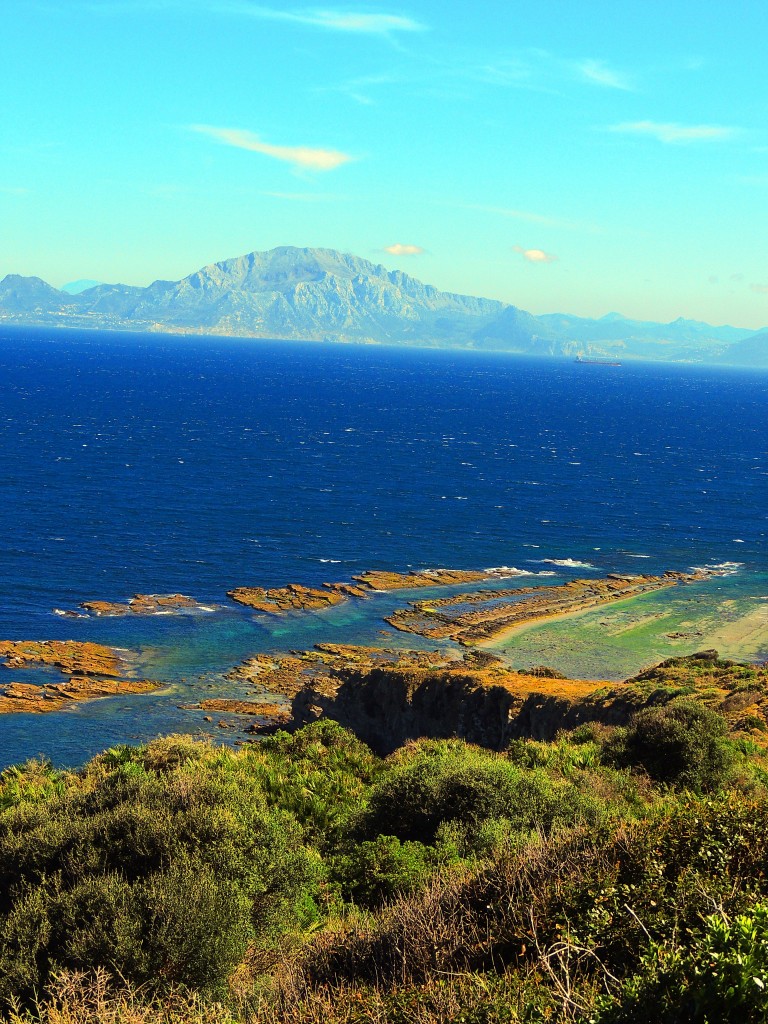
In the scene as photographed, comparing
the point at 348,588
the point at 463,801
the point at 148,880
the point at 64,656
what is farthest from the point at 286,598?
the point at 148,880

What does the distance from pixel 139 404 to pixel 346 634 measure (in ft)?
439

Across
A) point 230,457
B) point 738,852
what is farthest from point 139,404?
point 738,852

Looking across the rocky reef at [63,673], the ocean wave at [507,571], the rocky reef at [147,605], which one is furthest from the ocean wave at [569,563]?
the rocky reef at [63,673]

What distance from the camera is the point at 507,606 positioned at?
246ft

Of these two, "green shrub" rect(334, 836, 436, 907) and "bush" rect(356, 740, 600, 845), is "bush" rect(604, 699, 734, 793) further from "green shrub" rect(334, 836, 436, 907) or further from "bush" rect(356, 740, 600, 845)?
"green shrub" rect(334, 836, 436, 907)

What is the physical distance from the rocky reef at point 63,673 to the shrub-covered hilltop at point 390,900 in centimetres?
2883

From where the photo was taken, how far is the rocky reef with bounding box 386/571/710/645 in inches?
2729

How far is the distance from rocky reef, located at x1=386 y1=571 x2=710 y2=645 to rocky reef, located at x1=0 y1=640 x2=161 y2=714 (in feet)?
72.3

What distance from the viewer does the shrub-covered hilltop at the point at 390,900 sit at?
36.7 ft

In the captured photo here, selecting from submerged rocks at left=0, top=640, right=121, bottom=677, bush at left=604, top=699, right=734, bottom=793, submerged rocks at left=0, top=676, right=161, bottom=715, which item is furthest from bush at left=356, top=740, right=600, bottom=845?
submerged rocks at left=0, top=640, right=121, bottom=677

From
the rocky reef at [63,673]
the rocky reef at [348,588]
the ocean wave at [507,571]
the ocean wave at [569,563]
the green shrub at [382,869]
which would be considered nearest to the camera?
the green shrub at [382,869]

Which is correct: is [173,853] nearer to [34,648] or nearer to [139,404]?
[34,648]

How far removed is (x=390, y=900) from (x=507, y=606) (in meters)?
56.5

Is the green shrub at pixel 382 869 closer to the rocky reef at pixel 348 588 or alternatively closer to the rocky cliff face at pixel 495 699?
the rocky cliff face at pixel 495 699
